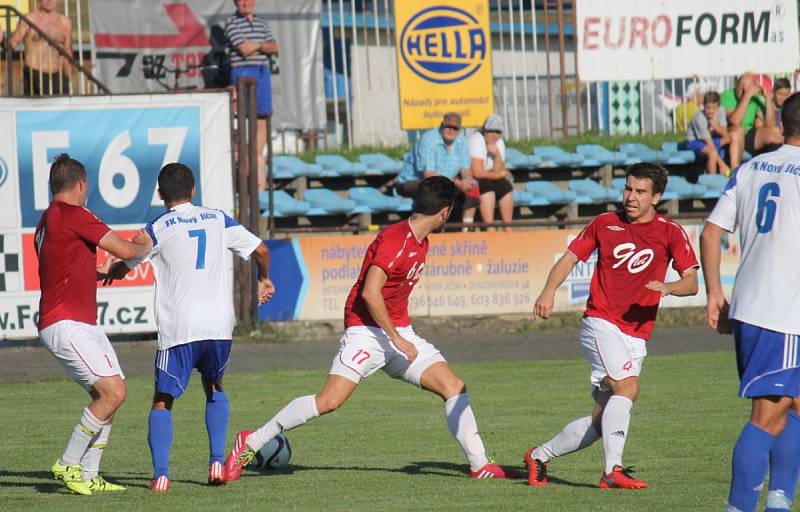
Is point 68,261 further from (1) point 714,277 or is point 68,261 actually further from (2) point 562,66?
(2) point 562,66

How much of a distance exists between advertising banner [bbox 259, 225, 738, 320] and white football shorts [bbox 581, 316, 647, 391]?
9.14 m

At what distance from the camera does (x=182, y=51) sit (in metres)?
20.1

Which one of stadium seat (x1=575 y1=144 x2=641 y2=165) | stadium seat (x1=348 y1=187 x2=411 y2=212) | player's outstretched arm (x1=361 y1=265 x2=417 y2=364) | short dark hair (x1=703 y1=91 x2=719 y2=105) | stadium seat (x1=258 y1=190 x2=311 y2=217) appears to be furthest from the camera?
stadium seat (x1=575 y1=144 x2=641 y2=165)

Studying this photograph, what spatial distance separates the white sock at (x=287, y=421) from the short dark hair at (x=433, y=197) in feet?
4.54

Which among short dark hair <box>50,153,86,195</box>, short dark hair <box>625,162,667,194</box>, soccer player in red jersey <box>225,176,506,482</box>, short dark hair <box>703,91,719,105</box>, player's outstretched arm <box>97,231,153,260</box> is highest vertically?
short dark hair <box>703,91,719,105</box>

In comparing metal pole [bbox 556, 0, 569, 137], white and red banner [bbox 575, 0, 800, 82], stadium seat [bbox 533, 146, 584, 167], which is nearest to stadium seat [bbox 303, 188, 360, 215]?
stadium seat [bbox 533, 146, 584, 167]

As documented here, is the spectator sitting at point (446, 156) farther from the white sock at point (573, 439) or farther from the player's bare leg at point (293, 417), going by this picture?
the white sock at point (573, 439)

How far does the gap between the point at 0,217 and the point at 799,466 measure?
1196 centimetres

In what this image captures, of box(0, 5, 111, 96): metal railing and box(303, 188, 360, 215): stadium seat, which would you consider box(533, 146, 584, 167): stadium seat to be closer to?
box(303, 188, 360, 215): stadium seat

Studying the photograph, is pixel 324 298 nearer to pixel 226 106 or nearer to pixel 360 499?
pixel 226 106

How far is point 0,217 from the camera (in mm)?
15844

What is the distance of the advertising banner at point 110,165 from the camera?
15758mm

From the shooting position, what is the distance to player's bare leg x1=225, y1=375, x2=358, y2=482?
802 centimetres

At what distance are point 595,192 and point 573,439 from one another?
12.6 meters
